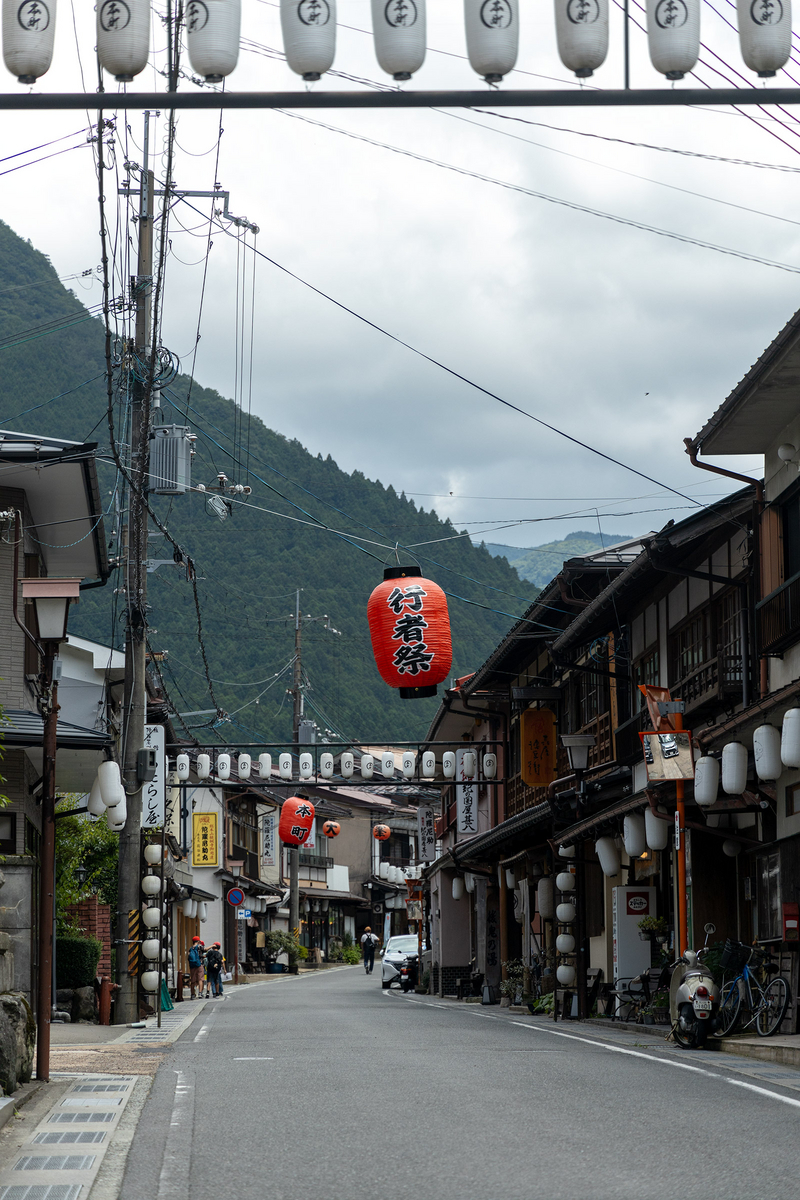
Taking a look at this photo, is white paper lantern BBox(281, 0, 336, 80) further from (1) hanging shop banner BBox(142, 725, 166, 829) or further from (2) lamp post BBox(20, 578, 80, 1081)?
(1) hanging shop banner BBox(142, 725, 166, 829)

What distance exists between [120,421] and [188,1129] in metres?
19.1

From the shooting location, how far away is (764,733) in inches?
666

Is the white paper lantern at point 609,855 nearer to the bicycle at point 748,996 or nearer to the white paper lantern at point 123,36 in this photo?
the bicycle at point 748,996

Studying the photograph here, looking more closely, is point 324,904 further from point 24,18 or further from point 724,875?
point 24,18

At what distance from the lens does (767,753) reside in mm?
16844

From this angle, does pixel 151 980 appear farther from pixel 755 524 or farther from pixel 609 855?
pixel 755 524

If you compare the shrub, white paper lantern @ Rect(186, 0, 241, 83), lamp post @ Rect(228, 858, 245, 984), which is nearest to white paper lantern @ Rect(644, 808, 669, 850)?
the shrub

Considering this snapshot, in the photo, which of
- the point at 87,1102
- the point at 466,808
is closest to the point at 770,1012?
the point at 87,1102

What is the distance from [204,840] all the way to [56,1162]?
4655 cm

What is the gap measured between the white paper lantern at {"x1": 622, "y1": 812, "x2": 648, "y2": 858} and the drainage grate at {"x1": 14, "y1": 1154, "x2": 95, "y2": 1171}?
46.8ft

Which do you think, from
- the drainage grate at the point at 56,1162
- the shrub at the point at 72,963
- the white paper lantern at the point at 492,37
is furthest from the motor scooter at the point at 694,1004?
the shrub at the point at 72,963

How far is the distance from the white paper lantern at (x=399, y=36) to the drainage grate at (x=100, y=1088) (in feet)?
31.8

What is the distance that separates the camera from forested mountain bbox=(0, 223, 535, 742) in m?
102

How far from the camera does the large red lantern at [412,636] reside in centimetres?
2428
